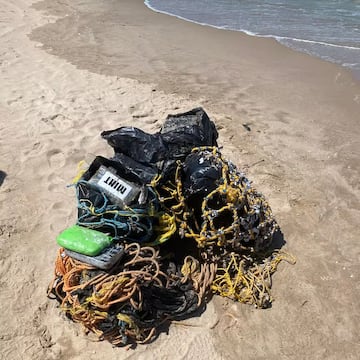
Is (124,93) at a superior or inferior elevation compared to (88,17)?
superior

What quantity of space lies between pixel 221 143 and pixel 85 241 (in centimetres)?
294

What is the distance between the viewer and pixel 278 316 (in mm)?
3342

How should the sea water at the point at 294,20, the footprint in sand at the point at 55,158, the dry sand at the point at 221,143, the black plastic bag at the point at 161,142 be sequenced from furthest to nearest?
1. the sea water at the point at 294,20
2. the footprint in sand at the point at 55,158
3. the black plastic bag at the point at 161,142
4. the dry sand at the point at 221,143

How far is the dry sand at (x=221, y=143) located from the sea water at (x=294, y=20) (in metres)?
0.78

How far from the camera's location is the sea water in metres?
9.88

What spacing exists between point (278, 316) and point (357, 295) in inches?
28.4

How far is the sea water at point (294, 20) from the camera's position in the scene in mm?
9875

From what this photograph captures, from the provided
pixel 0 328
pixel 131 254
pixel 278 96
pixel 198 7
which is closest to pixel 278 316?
pixel 131 254

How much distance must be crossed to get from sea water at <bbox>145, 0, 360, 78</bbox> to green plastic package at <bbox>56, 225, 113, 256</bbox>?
23.1 ft

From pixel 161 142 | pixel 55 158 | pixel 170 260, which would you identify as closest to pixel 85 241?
pixel 170 260

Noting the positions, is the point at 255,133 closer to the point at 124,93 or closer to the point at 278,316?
the point at 124,93

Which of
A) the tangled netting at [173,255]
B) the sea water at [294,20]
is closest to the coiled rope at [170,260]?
the tangled netting at [173,255]

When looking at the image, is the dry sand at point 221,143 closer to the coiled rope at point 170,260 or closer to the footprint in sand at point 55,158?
the footprint in sand at point 55,158

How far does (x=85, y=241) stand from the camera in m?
3.02
